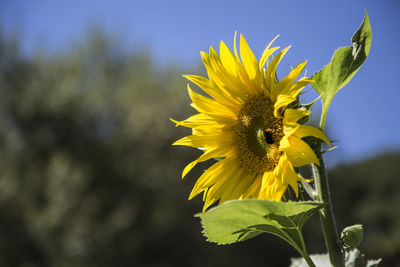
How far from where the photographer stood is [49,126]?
34.0 ft

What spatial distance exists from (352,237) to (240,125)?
359mm

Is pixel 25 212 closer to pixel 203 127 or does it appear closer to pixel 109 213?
pixel 109 213

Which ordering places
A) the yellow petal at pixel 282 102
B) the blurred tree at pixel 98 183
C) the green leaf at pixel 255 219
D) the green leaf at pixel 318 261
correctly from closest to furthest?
the green leaf at pixel 255 219 < the yellow petal at pixel 282 102 < the green leaf at pixel 318 261 < the blurred tree at pixel 98 183

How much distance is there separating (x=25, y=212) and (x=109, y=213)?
1.87 meters

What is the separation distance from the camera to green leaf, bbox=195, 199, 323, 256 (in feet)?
1.91

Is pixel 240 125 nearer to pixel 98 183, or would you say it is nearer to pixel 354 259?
pixel 354 259

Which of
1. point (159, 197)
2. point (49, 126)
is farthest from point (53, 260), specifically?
point (49, 126)

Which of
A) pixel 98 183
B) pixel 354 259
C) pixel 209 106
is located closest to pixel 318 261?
pixel 354 259

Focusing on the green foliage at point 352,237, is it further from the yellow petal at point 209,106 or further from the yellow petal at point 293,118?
the yellow petal at point 209,106

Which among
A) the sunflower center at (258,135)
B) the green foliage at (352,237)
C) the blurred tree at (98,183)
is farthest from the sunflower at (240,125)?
the blurred tree at (98,183)

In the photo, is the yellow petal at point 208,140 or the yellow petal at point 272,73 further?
the yellow petal at point 208,140

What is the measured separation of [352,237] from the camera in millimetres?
614

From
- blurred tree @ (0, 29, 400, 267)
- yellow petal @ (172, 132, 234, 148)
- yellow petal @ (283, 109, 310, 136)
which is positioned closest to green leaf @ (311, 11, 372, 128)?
yellow petal @ (283, 109, 310, 136)

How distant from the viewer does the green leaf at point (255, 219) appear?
0.58 m
